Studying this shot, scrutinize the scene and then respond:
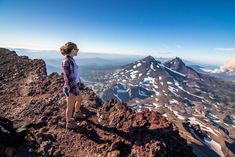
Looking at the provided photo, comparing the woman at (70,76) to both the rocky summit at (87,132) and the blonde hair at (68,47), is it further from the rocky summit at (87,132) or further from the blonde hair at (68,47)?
the rocky summit at (87,132)

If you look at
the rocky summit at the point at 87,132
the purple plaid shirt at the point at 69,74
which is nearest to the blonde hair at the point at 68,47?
the purple plaid shirt at the point at 69,74

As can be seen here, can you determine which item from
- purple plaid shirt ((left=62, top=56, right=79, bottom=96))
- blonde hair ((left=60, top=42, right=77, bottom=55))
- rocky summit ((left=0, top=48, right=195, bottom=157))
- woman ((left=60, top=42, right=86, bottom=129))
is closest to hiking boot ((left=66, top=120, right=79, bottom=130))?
woman ((left=60, top=42, right=86, bottom=129))

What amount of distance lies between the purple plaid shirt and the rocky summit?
7.29 feet

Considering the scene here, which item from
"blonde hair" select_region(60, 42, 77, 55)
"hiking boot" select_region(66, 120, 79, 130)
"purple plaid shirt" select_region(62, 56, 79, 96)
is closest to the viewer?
"blonde hair" select_region(60, 42, 77, 55)

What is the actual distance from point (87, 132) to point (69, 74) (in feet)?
10.4

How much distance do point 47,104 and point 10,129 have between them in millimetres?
6863

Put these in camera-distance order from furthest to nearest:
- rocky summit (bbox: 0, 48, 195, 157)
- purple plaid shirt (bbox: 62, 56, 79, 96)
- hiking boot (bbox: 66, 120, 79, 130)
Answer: hiking boot (bbox: 66, 120, 79, 130)
purple plaid shirt (bbox: 62, 56, 79, 96)
rocky summit (bbox: 0, 48, 195, 157)

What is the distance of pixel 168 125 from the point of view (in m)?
13.4

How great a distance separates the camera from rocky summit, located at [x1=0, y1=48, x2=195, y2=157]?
1092cm

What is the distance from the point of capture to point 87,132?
12750 millimetres

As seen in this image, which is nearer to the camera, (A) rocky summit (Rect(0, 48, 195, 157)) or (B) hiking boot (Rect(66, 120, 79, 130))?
(A) rocky summit (Rect(0, 48, 195, 157))

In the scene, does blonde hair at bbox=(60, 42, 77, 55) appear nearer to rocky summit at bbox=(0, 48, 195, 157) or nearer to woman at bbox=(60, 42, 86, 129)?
woman at bbox=(60, 42, 86, 129)

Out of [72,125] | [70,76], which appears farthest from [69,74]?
[72,125]

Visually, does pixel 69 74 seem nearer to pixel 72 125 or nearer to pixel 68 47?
pixel 68 47
